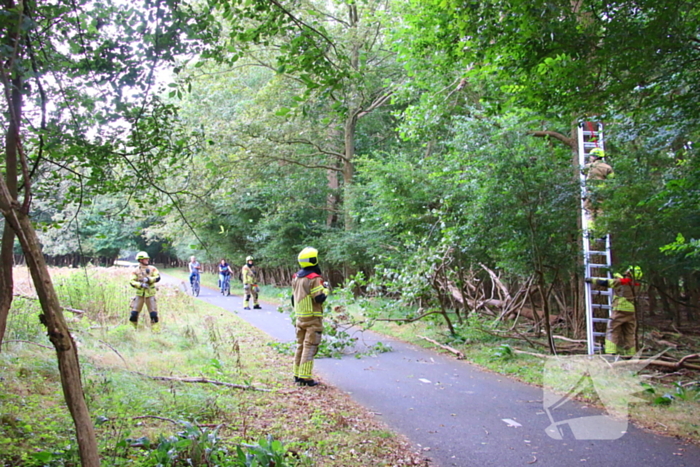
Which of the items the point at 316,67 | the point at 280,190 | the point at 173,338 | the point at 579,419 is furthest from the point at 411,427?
the point at 280,190

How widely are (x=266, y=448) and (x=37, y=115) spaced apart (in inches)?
149

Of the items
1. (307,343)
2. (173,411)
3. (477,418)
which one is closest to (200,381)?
(173,411)

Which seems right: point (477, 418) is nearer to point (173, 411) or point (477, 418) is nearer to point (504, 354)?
point (173, 411)

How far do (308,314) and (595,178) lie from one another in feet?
18.7

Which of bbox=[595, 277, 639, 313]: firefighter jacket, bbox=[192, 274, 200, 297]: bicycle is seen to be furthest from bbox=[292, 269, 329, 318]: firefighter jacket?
bbox=[192, 274, 200, 297]: bicycle

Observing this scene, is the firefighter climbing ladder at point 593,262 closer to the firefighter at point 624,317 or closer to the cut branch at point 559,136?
the firefighter at point 624,317

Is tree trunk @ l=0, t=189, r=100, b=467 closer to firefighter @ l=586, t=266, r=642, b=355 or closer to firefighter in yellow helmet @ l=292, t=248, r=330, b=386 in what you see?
firefighter in yellow helmet @ l=292, t=248, r=330, b=386

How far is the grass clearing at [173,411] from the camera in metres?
3.99

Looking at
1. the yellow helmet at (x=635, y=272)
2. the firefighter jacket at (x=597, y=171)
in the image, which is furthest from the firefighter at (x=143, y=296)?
the yellow helmet at (x=635, y=272)

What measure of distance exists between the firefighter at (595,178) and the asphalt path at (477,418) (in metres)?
3.37

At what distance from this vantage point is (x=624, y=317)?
10.2 meters

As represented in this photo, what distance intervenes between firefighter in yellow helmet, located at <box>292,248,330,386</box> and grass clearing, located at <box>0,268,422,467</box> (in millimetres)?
288

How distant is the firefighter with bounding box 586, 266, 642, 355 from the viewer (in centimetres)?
1005

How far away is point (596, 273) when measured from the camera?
964cm
